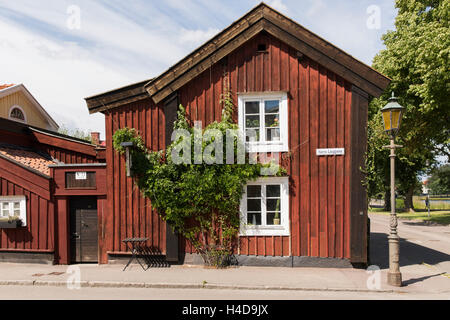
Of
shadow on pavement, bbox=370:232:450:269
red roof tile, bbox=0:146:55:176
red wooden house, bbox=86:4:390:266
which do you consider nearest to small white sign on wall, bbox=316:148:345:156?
red wooden house, bbox=86:4:390:266

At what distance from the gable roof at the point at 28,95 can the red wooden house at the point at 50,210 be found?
10341 millimetres

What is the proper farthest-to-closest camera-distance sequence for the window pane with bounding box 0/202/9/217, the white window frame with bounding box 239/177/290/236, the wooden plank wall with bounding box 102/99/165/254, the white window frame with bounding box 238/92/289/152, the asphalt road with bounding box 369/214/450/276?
the window pane with bounding box 0/202/9/217 → the asphalt road with bounding box 369/214/450/276 → the wooden plank wall with bounding box 102/99/165/254 → the white window frame with bounding box 238/92/289/152 → the white window frame with bounding box 239/177/290/236

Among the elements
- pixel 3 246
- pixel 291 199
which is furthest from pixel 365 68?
pixel 3 246

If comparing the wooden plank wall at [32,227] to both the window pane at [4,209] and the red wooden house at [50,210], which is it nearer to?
the red wooden house at [50,210]

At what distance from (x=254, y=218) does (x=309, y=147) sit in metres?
2.80

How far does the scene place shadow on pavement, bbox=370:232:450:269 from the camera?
1060 centimetres

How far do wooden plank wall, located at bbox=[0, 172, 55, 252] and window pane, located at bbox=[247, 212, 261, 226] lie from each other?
21.5 ft

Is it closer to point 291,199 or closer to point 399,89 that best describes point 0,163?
point 291,199

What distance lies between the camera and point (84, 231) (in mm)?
10594

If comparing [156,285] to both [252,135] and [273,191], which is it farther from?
[252,135]

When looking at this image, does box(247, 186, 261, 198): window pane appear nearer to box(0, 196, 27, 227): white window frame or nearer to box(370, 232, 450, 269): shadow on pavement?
box(370, 232, 450, 269): shadow on pavement

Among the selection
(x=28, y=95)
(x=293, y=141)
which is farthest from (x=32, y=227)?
(x=28, y=95)

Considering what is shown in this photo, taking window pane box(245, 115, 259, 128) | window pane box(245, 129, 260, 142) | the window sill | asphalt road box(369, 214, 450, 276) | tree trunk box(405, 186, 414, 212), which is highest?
window pane box(245, 115, 259, 128)

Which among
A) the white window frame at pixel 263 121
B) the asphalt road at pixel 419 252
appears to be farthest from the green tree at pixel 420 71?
the white window frame at pixel 263 121
